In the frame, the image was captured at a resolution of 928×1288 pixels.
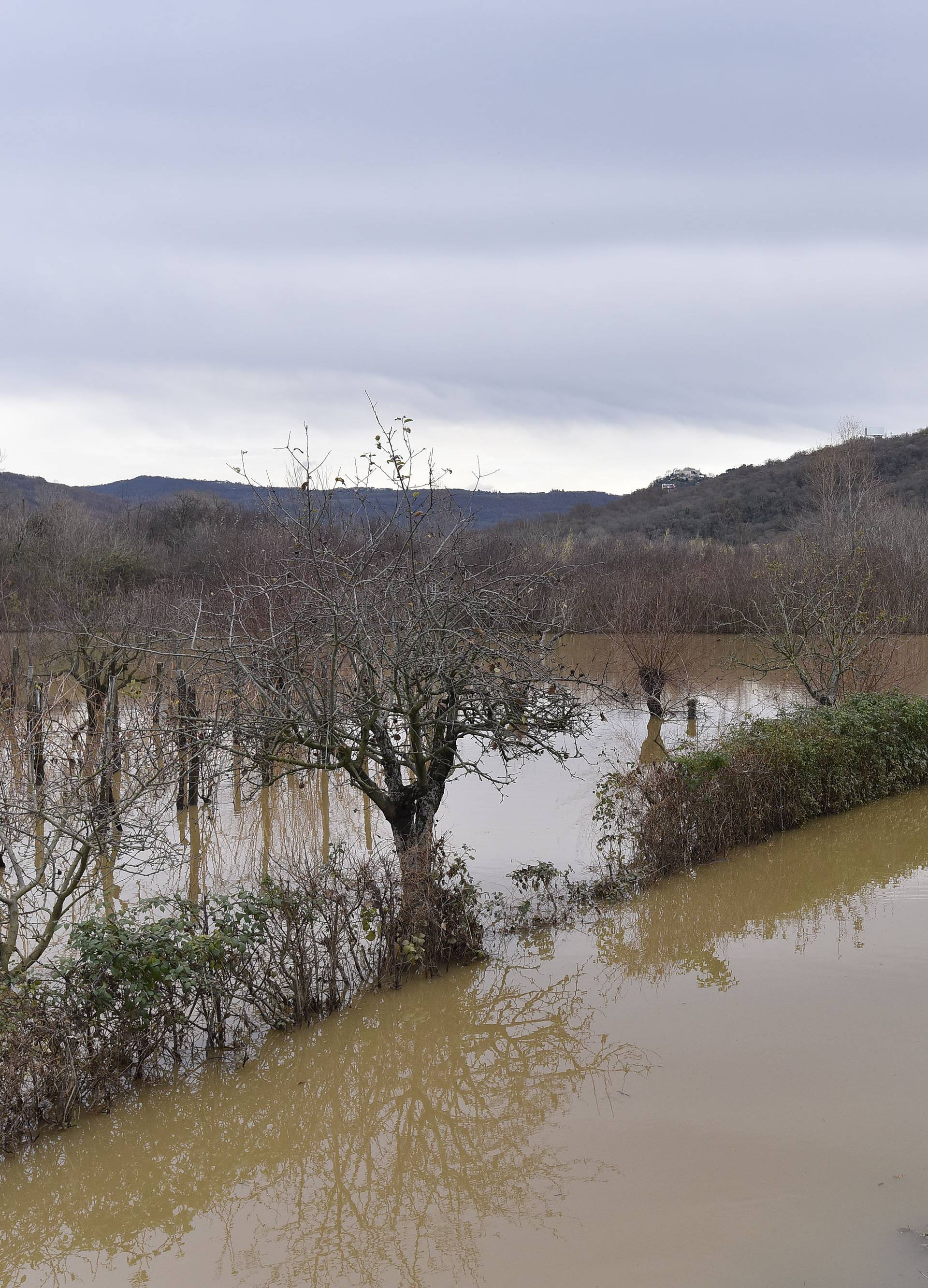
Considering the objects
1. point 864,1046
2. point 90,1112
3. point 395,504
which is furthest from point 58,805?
point 864,1046

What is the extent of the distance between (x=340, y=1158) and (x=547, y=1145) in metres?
1.14

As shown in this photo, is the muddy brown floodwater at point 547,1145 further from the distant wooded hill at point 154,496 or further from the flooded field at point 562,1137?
the distant wooded hill at point 154,496

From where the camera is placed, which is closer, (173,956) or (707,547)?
(173,956)

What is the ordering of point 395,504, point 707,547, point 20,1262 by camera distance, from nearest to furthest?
point 20,1262 < point 395,504 < point 707,547

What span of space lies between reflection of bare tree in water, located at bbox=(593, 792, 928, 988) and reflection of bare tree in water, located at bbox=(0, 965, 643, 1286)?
4.15 ft

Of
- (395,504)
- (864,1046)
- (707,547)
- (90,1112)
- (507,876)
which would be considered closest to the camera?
(90,1112)

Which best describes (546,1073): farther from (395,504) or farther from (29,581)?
(29,581)

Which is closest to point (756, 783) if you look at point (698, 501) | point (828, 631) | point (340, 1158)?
point (828, 631)

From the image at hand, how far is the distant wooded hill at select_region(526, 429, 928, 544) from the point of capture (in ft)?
196

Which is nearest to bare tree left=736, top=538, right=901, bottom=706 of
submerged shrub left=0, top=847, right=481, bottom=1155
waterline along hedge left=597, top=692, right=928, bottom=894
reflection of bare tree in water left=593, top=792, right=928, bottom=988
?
waterline along hedge left=597, top=692, right=928, bottom=894

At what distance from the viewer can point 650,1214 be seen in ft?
15.8

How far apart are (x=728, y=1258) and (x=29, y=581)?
106 ft

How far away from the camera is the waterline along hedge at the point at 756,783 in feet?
33.2

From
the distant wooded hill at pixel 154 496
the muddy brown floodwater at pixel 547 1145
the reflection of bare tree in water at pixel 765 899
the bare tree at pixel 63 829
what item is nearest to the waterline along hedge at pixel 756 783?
the reflection of bare tree in water at pixel 765 899
